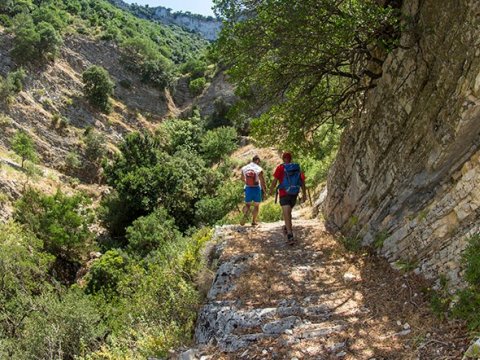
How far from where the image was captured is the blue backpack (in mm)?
8445

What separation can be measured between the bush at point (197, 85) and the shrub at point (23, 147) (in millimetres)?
24505

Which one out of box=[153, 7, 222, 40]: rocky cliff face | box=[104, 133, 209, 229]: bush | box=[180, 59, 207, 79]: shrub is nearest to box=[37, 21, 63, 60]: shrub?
box=[180, 59, 207, 79]: shrub

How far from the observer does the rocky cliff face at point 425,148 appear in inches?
199

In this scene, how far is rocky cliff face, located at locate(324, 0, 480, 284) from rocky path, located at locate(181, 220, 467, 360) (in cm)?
58

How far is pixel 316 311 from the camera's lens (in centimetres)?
529

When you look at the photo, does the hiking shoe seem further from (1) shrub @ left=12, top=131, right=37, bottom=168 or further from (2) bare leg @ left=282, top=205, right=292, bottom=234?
(1) shrub @ left=12, top=131, right=37, bottom=168

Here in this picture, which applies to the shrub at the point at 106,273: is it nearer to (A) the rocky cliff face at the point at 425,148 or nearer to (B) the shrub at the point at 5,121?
(A) the rocky cliff face at the point at 425,148

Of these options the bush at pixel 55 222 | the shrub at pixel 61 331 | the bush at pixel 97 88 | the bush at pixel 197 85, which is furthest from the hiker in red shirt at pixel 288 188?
the bush at pixel 197 85

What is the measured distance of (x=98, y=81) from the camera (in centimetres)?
4312

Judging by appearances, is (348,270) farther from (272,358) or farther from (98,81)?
(98,81)

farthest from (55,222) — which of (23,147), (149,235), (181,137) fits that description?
(181,137)

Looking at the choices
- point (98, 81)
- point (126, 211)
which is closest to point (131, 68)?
point (98, 81)

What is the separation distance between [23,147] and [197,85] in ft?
84.7

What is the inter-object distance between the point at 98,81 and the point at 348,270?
42381mm
